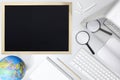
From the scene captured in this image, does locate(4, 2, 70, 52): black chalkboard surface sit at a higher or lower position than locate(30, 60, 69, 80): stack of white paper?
higher

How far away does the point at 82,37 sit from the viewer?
1.28 metres

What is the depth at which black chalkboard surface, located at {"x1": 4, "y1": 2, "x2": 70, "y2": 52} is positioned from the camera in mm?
1292

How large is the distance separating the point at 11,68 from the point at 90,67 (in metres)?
0.38

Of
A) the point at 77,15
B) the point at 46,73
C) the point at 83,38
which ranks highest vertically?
the point at 77,15

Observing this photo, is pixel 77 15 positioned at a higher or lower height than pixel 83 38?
higher

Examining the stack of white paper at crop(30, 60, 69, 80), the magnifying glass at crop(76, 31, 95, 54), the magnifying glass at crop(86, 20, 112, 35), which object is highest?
the magnifying glass at crop(86, 20, 112, 35)

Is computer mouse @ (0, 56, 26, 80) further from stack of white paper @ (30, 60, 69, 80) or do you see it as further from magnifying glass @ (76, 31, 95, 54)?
magnifying glass @ (76, 31, 95, 54)

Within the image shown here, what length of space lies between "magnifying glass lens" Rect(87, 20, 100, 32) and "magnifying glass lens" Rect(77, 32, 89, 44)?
0.12ft

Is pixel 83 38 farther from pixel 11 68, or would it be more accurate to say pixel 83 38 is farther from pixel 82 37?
pixel 11 68

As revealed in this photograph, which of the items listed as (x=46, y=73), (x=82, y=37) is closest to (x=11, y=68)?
(x=46, y=73)

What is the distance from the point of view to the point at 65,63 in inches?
51.3

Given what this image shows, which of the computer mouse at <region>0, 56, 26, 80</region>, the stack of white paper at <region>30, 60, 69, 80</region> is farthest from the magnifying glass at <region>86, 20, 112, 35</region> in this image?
the computer mouse at <region>0, 56, 26, 80</region>

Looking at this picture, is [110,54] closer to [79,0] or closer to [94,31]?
[94,31]

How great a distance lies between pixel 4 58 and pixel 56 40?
262 millimetres
